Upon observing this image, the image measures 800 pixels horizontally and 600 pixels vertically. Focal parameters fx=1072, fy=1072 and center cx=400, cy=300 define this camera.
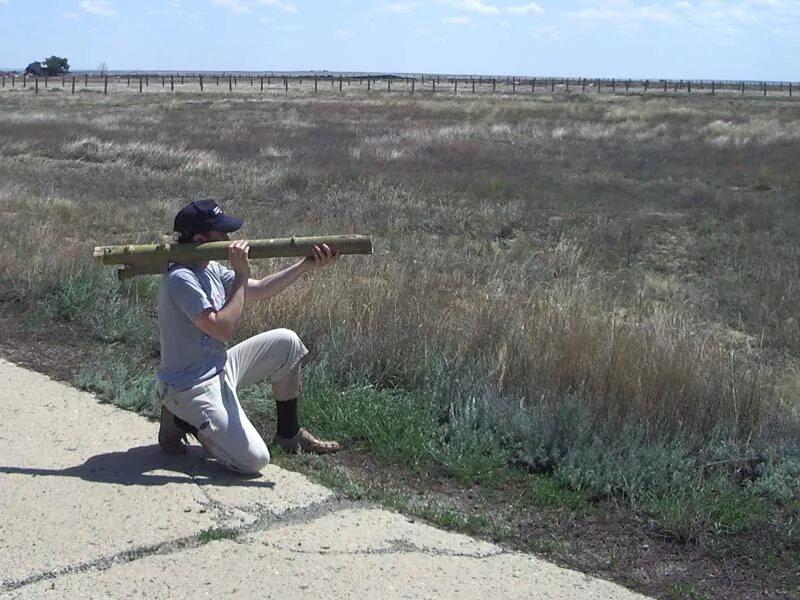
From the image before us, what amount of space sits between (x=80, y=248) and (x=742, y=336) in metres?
6.55

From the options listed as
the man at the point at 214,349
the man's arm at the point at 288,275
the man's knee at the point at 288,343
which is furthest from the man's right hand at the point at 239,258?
the man's knee at the point at 288,343

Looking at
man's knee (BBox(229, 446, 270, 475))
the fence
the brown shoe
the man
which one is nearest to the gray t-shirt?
the man

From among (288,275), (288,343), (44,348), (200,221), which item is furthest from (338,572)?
(44,348)

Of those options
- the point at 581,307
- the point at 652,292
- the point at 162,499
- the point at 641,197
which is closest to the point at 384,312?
the point at 581,307

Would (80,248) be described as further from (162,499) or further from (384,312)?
(162,499)

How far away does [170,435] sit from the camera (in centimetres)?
509

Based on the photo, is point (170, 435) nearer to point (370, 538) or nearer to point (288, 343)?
point (288, 343)

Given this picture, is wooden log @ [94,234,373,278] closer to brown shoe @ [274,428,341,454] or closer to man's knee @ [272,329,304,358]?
man's knee @ [272,329,304,358]

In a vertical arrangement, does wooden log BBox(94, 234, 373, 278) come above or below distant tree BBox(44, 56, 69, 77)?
below

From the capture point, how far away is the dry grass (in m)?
6.31

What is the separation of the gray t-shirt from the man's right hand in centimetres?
18

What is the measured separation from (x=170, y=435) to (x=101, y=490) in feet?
1.55

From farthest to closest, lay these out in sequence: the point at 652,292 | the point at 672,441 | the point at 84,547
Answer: the point at 652,292, the point at 672,441, the point at 84,547

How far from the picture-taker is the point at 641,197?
22.6 metres
